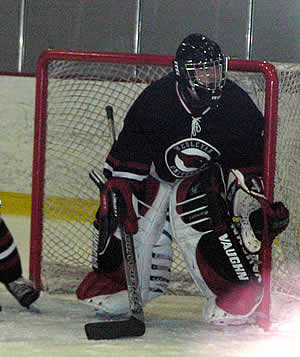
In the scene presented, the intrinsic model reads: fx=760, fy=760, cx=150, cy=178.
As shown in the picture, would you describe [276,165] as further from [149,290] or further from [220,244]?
[149,290]

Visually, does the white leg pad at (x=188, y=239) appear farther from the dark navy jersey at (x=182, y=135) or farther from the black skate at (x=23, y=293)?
the black skate at (x=23, y=293)

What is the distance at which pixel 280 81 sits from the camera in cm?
273

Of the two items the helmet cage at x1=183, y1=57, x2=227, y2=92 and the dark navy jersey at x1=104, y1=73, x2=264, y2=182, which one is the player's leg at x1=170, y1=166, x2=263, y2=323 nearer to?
the dark navy jersey at x1=104, y1=73, x2=264, y2=182

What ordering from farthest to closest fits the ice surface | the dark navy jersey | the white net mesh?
the white net mesh
the dark navy jersey
the ice surface

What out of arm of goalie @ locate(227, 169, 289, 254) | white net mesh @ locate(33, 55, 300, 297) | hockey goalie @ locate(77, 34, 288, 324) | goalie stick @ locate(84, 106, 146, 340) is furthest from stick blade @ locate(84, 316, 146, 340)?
white net mesh @ locate(33, 55, 300, 297)

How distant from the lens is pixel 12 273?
2.37 meters

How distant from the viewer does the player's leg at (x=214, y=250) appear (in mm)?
2283

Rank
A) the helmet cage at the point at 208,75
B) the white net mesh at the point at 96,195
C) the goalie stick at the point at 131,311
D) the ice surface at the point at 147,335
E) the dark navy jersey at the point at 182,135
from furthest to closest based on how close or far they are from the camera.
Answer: the white net mesh at the point at 96,195, the dark navy jersey at the point at 182,135, the helmet cage at the point at 208,75, the goalie stick at the point at 131,311, the ice surface at the point at 147,335

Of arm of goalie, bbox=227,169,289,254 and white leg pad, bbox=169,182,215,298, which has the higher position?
arm of goalie, bbox=227,169,289,254

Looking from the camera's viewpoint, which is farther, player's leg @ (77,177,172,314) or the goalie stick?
player's leg @ (77,177,172,314)

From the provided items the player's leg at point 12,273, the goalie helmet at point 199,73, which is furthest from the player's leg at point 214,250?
the player's leg at point 12,273

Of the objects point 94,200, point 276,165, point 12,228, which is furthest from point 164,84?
point 12,228

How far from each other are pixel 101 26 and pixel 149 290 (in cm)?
361

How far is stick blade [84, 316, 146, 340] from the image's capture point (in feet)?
6.79
